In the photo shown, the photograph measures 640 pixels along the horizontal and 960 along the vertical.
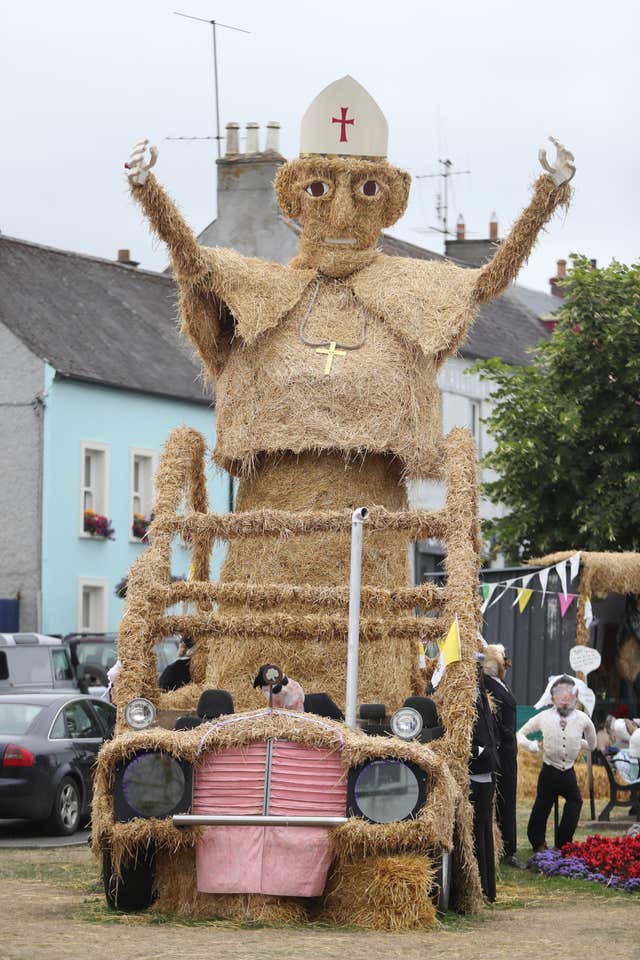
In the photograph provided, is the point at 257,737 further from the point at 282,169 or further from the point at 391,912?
the point at 282,169

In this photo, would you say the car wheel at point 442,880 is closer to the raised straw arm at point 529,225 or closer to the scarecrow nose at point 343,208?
the raised straw arm at point 529,225

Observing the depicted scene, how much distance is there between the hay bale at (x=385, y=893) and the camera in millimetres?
10008

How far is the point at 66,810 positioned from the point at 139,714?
680cm

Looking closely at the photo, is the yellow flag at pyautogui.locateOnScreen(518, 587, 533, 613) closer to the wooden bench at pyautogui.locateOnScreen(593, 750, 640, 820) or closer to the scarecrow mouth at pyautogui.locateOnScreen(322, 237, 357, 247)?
the wooden bench at pyautogui.locateOnScreen(593, 750, 640, 820)

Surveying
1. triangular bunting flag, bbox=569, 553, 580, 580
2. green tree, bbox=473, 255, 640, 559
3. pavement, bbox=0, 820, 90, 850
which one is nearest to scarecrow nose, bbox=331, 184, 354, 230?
pavement, bbox=0, 820, 90, 850

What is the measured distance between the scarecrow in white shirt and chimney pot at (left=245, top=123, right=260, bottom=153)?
27356 millimetres

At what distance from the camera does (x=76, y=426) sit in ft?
121

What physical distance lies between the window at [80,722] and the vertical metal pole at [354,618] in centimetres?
736

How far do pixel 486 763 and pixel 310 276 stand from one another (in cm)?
344

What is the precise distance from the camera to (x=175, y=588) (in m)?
11.2

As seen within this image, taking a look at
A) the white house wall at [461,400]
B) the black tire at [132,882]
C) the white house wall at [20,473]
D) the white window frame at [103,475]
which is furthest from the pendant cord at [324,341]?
the white house wall at [461,400]

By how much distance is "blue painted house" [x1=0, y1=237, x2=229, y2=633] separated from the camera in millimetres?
36094

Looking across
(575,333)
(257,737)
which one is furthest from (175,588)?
(575,333)

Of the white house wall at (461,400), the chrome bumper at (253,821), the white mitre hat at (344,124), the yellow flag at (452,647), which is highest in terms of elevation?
the white house wall at (461,400)
